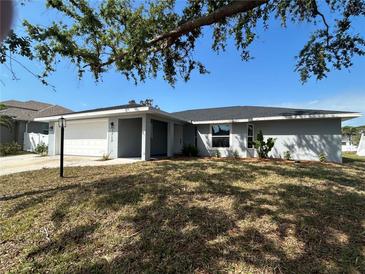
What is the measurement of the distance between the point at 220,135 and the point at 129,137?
20.2 ft

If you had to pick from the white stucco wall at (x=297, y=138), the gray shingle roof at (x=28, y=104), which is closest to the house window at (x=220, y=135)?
the white stucco wall at (x=297, y=138)

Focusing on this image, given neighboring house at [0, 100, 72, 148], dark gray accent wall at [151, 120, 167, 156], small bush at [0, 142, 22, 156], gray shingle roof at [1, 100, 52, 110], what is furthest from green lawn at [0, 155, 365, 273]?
gray shingle roof at [1, 100, 52, 110]

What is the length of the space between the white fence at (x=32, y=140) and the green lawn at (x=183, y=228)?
13.8 m

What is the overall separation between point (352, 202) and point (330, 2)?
8115 millimetres

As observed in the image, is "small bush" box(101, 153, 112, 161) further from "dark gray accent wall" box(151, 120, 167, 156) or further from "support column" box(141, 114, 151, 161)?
"dark gray accent wall" box(151, 120, 167, 156)

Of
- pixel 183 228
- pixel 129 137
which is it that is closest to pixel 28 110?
pixel 129 137

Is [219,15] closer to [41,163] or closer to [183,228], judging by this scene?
[183,228]

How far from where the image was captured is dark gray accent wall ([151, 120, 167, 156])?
655 inches

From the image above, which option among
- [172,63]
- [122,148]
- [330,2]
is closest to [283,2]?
[330,2]

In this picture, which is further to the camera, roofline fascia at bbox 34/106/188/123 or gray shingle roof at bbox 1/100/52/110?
gray shingle roof at bbox 1/100/52/110

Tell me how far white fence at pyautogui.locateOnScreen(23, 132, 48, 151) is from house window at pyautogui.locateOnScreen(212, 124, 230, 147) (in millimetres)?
13641

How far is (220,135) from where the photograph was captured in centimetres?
1491

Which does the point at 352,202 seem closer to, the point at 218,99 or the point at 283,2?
the point at 283,2

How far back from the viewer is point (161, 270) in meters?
2.68
